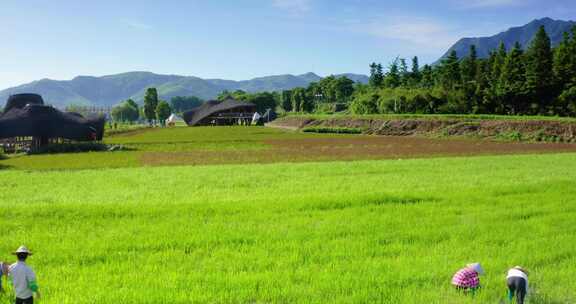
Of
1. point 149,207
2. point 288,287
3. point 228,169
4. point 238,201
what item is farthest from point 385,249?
point 228,169

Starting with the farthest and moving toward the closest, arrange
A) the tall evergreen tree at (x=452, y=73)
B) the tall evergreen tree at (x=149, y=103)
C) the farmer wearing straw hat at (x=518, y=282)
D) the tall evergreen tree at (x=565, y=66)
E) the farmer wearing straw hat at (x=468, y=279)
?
the tall evergreen tree at (x=149, y=103), the tall evergreen tree at (x=452, y=73), the tall evergreen tree at (x=565, y=66), the farmer wearing straw hat at (x=468, y=279), the farmer wearing straw hat at (x=518, y=282)

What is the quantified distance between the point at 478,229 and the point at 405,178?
1044cm

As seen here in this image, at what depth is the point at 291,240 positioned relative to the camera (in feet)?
31.7

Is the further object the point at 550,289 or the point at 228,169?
the point at 228,169

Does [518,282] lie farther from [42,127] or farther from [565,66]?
[565,66]

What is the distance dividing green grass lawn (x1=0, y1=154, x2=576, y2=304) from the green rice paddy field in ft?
0.11

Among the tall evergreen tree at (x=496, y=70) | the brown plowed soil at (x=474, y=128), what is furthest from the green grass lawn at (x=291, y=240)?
the tall evergreen tree at (x=496, y=70)

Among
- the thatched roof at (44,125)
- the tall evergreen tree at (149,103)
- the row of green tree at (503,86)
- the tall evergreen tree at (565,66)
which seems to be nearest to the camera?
the thatched roof at (44,125)

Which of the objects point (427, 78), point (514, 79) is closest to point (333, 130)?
point (514, 79)

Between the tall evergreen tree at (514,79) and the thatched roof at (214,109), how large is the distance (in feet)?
249

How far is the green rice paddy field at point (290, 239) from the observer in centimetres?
680

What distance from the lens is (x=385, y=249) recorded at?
8.91 m

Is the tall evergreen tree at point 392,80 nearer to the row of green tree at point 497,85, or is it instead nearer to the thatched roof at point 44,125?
the row of green tree at point 497,85

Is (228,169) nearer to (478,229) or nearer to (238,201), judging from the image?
(238,201)
